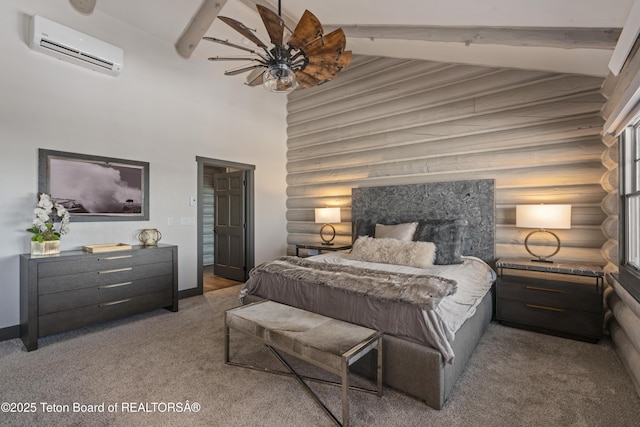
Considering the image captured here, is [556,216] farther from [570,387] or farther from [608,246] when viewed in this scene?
[570,387]

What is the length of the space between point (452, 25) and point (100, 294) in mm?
4574

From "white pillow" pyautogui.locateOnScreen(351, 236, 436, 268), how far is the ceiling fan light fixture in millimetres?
2077

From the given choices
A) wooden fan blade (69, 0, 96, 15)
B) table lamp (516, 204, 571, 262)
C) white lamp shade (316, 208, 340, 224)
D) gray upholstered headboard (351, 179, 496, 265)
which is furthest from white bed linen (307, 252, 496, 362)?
wooden fan blade (69, 0, 96, 15)

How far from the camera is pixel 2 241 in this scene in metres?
3.01

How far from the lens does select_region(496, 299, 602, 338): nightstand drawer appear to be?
9.27 ft

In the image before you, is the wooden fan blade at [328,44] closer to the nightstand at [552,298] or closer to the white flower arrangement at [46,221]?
the nightstand at [552,298]

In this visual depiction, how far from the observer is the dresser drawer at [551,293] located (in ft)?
9.26

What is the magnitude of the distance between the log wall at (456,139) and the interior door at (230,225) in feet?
3.39

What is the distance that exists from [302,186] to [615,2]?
454 centimetres

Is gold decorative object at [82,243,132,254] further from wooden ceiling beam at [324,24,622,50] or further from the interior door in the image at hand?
wooden ceiling beam at [324,24,622,50]

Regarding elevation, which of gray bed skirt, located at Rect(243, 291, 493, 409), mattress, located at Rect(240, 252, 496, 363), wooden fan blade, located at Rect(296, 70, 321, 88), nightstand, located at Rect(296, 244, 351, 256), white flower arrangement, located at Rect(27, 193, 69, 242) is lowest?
gray bed skirt, located at Rect(243, 291, 493, 409)

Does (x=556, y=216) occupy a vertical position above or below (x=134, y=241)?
above

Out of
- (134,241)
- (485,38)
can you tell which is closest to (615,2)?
(485,38)

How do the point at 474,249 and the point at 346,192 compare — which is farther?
the point at 346,192
